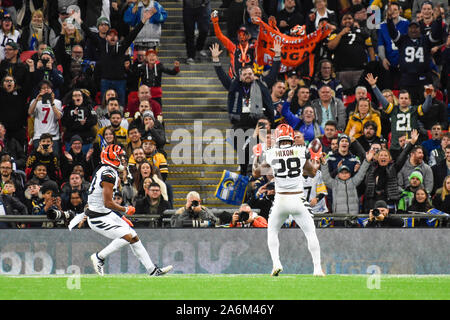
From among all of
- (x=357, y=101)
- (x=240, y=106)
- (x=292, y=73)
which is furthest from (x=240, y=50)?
(x=357, y=101)

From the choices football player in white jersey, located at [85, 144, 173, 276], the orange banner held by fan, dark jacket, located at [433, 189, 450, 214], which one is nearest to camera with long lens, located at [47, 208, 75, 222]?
football player in white jersey, located at [85, 144, 173, 276]

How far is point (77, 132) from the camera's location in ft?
67.2

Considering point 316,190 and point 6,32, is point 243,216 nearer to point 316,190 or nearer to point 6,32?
point 316,190

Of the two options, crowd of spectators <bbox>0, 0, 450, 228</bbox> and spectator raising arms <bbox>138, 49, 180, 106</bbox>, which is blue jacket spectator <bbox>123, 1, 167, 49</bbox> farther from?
spectator raising arms <bbox>138, 49, 180, 106</bbox>

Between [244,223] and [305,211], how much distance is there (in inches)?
123

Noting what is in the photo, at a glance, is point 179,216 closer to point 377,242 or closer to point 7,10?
point 377,242

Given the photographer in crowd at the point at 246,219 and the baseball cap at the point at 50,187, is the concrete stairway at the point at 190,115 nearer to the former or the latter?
the photographer in crowd at the point at 246,219

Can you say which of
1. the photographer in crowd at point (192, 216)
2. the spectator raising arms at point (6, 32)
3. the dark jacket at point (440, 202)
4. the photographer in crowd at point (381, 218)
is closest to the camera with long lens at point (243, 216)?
the photographer in crowd at point (192, 216)

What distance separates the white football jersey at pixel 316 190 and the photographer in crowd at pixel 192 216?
200 centimetres

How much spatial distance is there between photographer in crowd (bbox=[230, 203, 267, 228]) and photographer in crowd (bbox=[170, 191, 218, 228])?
46 centimetres

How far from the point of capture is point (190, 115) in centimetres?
2244

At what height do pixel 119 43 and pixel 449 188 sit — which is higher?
pixel 119 43
